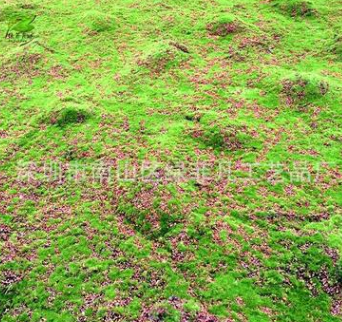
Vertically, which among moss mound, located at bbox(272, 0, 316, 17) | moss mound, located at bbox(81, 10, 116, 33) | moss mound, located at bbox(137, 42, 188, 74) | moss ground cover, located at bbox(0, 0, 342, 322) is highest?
moss mound, located at bbox(272, 0, 316, 17)

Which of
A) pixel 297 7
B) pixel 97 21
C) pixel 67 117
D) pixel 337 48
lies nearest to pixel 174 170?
pixel 67 117

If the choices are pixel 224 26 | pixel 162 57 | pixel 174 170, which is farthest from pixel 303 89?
pixel 224 26

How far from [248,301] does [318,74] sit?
90.6ft

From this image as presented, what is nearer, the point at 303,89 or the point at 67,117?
the point at 67,117

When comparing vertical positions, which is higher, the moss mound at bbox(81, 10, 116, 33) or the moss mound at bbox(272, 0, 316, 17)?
the moss mound at bbox(272, 0, 316, 17)

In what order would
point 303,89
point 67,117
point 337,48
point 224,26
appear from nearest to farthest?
point 67,117
point 303,89
point 337,48
point 224,26

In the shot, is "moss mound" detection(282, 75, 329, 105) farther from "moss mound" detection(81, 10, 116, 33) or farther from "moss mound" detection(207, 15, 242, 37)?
"moss mound" detection(81, 10, 116, 33)

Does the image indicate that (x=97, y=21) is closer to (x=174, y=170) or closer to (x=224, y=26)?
(x=224, y=26)

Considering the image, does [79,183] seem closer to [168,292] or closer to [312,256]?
[168,292]

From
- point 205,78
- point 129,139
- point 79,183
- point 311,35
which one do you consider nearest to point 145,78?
point 205,78

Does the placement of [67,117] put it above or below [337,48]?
below

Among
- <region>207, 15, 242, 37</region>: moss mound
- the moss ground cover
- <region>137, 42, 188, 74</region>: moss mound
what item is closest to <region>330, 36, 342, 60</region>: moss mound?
the moss ground cover

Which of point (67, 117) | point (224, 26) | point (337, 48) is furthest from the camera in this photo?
point (224, 26)

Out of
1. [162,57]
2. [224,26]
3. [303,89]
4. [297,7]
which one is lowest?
[162,57]
